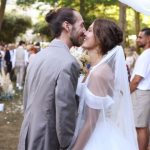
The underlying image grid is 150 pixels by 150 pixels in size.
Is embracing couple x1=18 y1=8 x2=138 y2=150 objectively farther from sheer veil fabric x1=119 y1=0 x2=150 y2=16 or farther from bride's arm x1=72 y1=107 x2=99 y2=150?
sheer veil fabric x1=119 y1=0 x2=150 y2=16

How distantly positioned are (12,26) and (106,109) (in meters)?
39.3

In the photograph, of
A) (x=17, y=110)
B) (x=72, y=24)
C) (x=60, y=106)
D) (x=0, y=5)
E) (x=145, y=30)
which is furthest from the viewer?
(x=0, y=5)

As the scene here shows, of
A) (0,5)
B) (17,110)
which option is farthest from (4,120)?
(0,5)

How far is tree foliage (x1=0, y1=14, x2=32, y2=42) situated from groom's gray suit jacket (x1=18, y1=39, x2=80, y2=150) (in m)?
37.7

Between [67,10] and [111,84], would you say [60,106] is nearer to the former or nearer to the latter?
[111,84]

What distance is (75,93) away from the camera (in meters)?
3.47

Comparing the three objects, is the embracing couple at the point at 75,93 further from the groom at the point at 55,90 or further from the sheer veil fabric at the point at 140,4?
the sheer veil fabric at the point at 140,4

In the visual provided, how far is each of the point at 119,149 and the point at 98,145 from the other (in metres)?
0.18

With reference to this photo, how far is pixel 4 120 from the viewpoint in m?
A: 11.6

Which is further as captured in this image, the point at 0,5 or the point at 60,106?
the point at 0,5

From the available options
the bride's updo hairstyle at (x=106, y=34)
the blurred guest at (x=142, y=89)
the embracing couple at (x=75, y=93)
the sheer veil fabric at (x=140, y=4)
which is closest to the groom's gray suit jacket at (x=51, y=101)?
the embracing couple at (x=75, y=93)

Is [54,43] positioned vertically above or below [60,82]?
above

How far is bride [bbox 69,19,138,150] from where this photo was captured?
3.51 meters

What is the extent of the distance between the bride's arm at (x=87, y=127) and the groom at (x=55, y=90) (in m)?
0.12
